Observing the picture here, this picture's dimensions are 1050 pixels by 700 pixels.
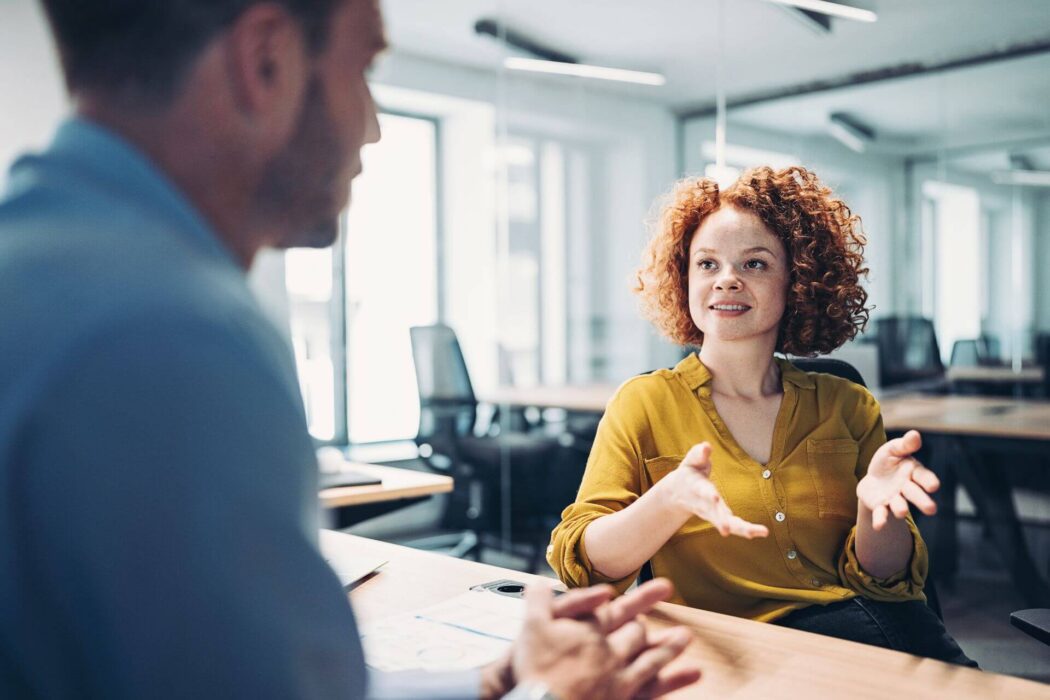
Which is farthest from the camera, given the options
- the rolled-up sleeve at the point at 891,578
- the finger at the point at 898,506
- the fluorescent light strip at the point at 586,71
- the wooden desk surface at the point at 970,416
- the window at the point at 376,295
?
the window at the point at 376,295

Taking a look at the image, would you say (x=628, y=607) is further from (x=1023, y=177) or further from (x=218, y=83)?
(x=1023, y=177)

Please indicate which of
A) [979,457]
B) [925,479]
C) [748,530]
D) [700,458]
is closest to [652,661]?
[748,530]

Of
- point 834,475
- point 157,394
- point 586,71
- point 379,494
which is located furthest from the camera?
point 586,71

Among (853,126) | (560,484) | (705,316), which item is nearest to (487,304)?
(560,484)

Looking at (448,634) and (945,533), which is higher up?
(448,634)

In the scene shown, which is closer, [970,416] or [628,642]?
[628,642]

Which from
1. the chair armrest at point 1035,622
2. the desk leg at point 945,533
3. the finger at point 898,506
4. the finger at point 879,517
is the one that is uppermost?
the finger at point 898,506

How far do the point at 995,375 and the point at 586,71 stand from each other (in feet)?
7.92

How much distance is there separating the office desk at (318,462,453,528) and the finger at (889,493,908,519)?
1369 mm

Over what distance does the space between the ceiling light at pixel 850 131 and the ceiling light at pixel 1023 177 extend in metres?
0.53

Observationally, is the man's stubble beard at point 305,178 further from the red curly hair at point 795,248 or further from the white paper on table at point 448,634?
the red curly hair at point 795,248

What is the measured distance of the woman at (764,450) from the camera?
1393mm

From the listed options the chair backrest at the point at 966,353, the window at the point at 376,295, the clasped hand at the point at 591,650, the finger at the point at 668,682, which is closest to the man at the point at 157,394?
the clasped hand at the point at 591,650

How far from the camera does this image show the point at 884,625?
1.40 meters
